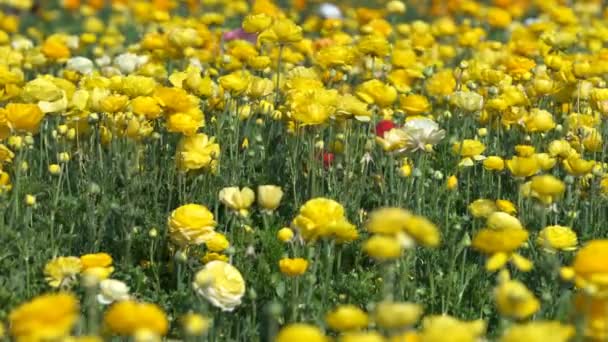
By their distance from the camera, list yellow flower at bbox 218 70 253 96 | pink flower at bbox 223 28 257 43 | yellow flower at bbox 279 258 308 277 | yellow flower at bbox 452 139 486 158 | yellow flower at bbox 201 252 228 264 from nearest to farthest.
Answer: yellow flower at bbox 279 258 308 277, yellow flower at bbox 201 252 228 264, yellow flower at bbox 452 139 486 158, yellow flower at bbox 218 70 253 96, pink flower at bbox 223 28 257 43

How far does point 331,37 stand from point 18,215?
273 cm

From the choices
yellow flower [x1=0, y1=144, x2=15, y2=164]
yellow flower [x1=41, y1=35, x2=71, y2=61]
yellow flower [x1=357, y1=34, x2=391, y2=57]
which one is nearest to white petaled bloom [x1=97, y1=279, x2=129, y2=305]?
yellow flower [x1=0, y1=144, x2=15, y2=164]

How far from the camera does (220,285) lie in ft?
9.75

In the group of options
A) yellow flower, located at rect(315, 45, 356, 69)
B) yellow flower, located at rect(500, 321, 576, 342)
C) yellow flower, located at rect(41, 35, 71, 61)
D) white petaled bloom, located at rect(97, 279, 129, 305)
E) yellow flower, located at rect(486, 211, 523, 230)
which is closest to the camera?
yellow flower, located at rect(500, 321, 576, 342)

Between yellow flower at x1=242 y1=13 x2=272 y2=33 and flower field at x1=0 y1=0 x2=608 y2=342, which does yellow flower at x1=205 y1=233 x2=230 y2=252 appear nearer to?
flower field at x1=0 y1=0 x2=608 y2=342

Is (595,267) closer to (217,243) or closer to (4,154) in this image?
(217,243)

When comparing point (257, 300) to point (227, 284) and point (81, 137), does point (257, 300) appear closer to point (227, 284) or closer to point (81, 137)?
point (227, 284)

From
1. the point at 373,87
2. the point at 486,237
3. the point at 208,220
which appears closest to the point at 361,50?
the point at 373,87

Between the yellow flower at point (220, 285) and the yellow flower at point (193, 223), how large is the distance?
226 millimetres

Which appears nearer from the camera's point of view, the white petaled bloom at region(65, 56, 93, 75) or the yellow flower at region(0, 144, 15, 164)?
the yellow flower at region(0, 144, 15, 164)

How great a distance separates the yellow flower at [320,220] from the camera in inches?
120

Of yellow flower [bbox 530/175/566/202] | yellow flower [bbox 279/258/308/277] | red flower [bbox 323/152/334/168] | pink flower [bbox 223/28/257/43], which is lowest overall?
yellow flower [bbox 279/258/308/277]

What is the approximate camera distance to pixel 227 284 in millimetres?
2984

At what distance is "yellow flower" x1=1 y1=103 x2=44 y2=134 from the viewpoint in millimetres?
3531
